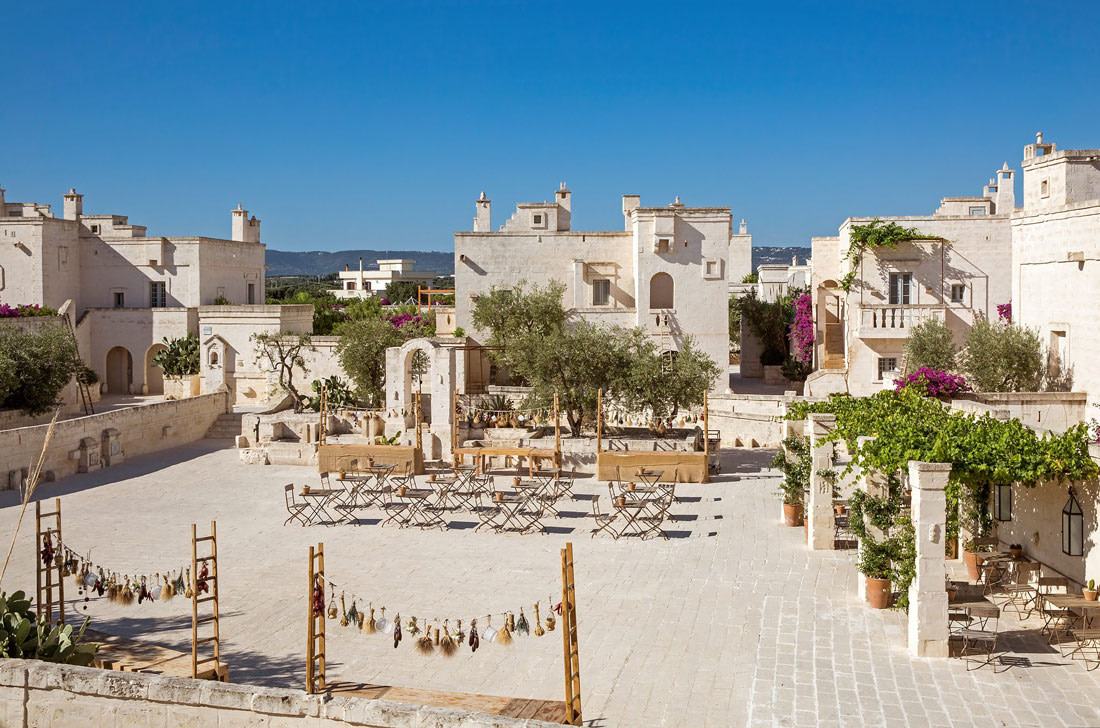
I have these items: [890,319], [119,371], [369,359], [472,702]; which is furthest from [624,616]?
[119,371]

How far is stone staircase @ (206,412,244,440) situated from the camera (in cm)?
3058

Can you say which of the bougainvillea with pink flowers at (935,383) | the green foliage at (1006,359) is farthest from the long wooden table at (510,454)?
the green foliage at (1006,359)

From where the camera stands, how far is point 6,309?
124 ft

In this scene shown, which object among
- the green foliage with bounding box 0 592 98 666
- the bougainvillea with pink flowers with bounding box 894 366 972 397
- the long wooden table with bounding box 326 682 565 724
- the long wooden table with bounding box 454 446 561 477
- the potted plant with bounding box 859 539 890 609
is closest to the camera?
the long wooden table with bounding box 326 682 565 724

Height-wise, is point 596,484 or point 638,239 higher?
point 638,239

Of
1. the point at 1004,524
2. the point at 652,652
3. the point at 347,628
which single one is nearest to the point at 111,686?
the point at 347,628

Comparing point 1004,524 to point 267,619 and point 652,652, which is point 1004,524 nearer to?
point 652,652

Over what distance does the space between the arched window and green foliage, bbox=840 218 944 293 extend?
6919mm

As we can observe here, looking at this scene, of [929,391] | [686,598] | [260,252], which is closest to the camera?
[686,598]

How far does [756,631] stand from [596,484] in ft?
33.4

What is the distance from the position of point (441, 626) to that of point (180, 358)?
3111 centimetres

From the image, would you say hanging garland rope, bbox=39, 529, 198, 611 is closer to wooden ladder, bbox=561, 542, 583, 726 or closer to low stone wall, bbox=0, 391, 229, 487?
wooden ladder, bbox=561, 542, 583, 726

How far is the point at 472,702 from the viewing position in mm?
8875

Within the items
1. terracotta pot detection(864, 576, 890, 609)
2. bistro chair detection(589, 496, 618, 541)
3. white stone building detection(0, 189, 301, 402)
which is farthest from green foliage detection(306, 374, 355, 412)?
terracotta pot detection(864, 576, 890, 609)
